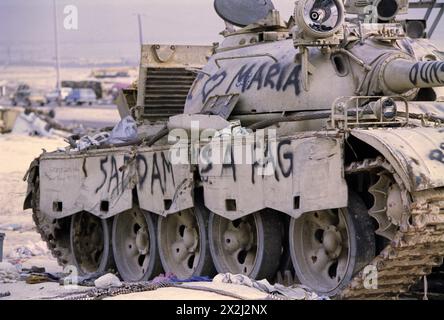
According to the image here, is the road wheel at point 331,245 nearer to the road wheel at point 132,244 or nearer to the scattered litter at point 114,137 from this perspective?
the road wheel at point 132,244

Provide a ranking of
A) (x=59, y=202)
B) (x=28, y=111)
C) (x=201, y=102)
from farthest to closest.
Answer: (x=28, y=111) → (x=59, y=202) → (x=201, y=102)

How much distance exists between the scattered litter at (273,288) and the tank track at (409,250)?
1.31 ft

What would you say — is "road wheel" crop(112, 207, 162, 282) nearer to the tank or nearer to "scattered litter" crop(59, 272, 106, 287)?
the tank

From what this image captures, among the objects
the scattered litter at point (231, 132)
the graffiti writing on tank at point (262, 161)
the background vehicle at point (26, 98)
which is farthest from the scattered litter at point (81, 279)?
the background vehicle at point (26, 98)

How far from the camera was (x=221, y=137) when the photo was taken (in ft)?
54.0

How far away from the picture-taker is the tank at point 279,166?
14.5 m

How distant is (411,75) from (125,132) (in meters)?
5.26

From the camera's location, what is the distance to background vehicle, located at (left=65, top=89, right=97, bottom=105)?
258ft

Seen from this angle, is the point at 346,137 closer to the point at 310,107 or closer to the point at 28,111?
the point at 310,107

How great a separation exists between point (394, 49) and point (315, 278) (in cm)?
290

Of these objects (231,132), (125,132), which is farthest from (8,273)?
(231,132)

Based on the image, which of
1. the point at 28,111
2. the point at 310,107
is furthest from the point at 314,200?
the point at 28,111

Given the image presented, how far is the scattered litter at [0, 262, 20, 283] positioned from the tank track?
4709mm

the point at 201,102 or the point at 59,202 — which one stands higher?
the point at 201,102
